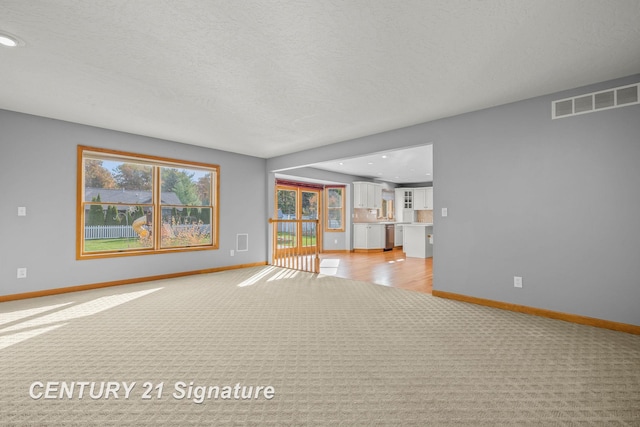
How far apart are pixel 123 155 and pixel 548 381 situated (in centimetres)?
590

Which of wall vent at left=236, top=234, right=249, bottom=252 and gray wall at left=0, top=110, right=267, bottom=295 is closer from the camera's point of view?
gray wall at left=0, top=110, right=267, bottom=295

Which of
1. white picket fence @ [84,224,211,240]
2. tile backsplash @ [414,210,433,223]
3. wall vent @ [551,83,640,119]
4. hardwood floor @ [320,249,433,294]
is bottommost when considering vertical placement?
hardwood floor @ [320,249,433,294]

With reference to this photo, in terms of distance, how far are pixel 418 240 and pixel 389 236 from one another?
1.98m

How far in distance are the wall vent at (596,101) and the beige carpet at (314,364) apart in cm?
225

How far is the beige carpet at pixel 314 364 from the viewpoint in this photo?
167cm

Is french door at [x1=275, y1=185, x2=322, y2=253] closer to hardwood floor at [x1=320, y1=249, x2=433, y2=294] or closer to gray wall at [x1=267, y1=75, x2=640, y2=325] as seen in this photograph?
hardwood floor at [x1=320, y1=249, x2=433, y2=294]

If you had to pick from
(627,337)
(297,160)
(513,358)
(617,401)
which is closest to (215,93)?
(297,160)

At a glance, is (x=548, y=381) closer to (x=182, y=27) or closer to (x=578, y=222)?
(x=578, y=222)

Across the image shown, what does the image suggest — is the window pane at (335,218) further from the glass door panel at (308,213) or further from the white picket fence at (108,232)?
the white picket fence at (108,232)

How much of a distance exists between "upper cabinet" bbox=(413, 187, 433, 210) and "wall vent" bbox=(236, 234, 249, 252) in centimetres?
676

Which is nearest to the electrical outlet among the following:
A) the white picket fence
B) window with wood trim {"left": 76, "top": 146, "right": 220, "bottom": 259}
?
window with wood trim {"left": 76, "top": 146, "right": 220, "bottom": 259}

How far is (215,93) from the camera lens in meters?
3.24

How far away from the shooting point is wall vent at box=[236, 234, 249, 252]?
6320mm

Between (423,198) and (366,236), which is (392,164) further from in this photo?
(423,198)
